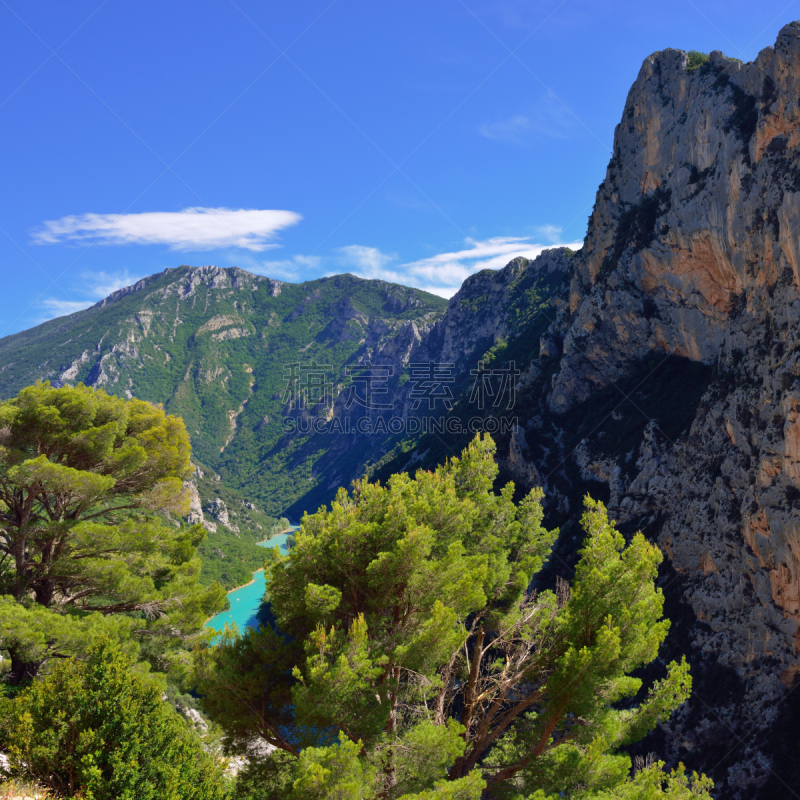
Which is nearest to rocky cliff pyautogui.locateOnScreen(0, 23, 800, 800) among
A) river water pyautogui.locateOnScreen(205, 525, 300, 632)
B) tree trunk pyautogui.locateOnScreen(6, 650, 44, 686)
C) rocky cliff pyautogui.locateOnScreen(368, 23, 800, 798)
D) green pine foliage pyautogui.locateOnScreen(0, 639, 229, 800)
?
rocky cliff pyautogui.locateOnScreen(368, 23, 800, 798)

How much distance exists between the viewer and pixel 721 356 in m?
29.2

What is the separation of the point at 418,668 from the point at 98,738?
3866 mm

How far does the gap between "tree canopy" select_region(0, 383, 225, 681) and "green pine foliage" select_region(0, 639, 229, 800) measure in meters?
2.90

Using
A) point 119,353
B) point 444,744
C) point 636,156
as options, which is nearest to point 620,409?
point 636,156

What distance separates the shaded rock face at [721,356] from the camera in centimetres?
2189

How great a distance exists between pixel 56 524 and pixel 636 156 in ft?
159

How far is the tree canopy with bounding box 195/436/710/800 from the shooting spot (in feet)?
21.7

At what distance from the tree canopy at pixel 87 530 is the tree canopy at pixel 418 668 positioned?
3501 mm

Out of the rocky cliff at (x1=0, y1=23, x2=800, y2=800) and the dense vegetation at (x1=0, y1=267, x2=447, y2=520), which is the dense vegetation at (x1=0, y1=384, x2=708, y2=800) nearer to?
the rocky cliff at (x1=0, y1=23, x2=800, y2=800)

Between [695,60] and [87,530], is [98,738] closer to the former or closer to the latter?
[87,530]

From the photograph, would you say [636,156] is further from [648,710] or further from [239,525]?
[239,525]

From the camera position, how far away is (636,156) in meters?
43.2

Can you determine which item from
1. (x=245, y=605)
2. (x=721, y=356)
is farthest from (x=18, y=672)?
(x=245, y=605)

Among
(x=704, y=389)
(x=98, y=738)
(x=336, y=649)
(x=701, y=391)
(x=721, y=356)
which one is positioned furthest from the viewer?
(x=701, y=391)
